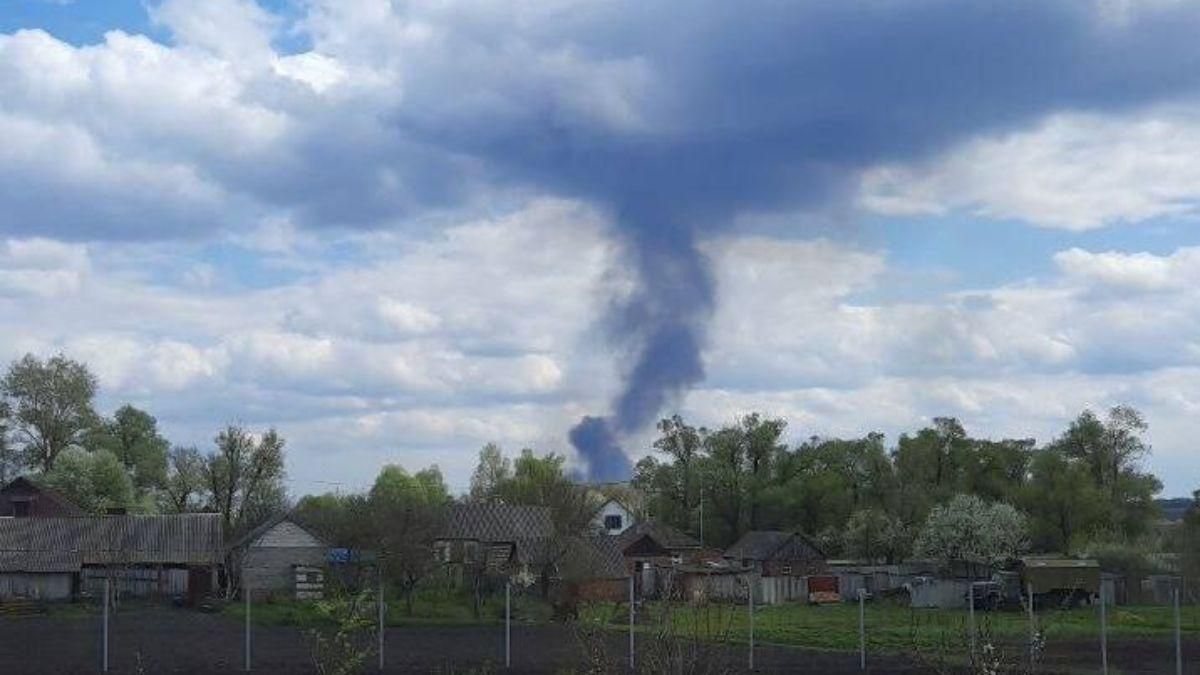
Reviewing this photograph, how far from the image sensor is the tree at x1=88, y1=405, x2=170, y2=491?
94688 millimetres

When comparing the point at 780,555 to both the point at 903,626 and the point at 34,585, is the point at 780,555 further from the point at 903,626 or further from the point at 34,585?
the point at 34,585

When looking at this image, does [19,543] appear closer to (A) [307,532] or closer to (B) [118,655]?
(A) [307,532]

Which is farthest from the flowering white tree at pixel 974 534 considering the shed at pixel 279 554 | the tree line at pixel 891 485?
the shed at pixel 279 554

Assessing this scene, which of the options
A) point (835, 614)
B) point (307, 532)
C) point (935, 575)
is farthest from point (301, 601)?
point (935, 575)

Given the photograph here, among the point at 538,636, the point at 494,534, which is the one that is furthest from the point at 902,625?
the point at 494,534

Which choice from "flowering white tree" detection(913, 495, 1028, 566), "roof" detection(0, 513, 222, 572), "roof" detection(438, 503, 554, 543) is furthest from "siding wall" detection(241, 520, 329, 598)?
"flowering white tree" detection(913, 495, 1028, 566)

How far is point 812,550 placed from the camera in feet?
254

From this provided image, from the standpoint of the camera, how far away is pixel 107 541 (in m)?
62.5

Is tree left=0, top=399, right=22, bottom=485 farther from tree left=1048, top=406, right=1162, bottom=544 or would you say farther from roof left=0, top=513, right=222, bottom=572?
tree left=1048, top=406, right=1162, bottom=544

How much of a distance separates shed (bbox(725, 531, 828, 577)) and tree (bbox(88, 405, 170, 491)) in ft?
136

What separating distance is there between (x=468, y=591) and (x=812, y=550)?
94.6ft

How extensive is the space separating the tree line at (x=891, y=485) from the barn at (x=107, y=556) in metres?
34.9

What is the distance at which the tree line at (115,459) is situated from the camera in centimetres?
7906

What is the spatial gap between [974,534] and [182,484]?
5214 centimetres
